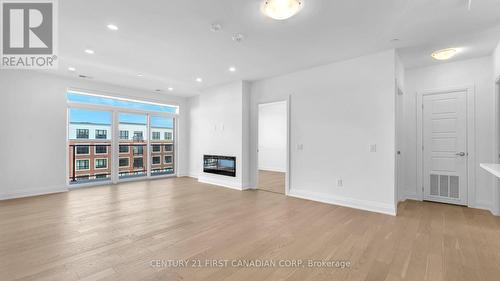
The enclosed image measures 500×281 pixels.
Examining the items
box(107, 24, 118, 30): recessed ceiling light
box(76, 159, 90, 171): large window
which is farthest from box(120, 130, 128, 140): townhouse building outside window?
box(107, 24, 118, 30): recessed ceiling light

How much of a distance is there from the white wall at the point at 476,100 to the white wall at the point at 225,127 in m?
3.73

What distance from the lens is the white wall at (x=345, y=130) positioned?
3754 mm

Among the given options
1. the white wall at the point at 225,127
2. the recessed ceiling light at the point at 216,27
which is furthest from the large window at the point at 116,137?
the recessed ceiling light at the point at 216,27

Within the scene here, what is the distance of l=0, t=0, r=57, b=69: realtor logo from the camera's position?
2609 millimetres

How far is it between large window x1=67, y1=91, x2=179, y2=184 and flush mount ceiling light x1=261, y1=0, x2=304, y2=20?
568 cm

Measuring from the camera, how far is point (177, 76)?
538cm

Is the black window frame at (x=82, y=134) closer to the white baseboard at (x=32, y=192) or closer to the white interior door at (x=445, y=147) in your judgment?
the white baseboard at (x=32, y=192)

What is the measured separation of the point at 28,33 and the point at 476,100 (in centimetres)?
756

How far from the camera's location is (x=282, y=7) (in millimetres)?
2395

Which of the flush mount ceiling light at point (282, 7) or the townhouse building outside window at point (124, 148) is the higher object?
the flush mount ceiling light at point (282, 7)

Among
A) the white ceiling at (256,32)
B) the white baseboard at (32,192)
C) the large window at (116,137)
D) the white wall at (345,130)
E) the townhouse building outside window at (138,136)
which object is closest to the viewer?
the white ceiling at (256,32)

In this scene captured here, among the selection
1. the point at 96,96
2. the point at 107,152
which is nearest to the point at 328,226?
the point at 107,152

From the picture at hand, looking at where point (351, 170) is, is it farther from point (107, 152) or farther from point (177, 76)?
point (107, 152)

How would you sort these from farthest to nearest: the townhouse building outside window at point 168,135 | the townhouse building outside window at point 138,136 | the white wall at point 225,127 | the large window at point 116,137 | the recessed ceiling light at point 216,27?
1. the townhouse building outside window at point 168,135
2. the townhouse building outside window at point 138,136
3. the large window at point 116,137
4. the white wall at point 225,127
5. the recessed ceiling light at point 216,27
